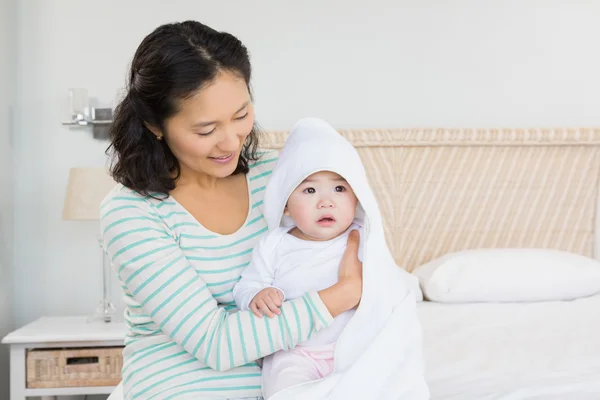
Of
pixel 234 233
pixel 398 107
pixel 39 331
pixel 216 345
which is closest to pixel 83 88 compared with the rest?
pixel 39 331

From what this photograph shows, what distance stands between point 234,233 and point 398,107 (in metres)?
1.90

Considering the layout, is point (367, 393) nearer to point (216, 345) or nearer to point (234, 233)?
point (216, 345)

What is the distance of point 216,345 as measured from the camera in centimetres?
121

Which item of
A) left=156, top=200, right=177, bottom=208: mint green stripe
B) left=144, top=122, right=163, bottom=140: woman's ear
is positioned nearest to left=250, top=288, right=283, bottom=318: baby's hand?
left=156, top=200, right=177, bottom=208: mint green stripe

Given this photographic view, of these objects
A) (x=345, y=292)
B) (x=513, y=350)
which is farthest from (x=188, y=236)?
(x=513, y=350)

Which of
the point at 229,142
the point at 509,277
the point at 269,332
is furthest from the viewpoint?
the point at 509,277

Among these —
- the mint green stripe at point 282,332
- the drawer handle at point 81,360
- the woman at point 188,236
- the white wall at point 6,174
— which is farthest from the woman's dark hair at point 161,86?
the white wall at point 6,174

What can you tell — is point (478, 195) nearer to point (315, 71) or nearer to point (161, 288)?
point (315, 71)

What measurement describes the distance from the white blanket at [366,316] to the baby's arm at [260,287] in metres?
0.07

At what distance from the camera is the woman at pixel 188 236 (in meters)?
1.22

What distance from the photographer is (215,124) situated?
131cm

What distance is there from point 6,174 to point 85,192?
1.45 feet

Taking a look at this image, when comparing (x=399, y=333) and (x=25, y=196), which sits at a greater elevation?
(x=399, y=333)

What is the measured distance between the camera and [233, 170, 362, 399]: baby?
128 cm
